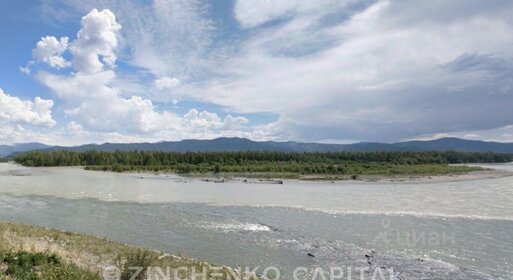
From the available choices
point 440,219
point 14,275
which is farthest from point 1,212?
point 440,219

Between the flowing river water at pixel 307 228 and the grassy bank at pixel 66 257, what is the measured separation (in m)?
2.62

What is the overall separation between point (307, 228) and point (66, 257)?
52.9 feet

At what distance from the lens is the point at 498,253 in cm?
2131

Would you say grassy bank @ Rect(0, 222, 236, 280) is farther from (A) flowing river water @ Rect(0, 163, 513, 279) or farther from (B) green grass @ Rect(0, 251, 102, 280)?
(A) flowing river water @ Rect(0, 163, 513, 279)

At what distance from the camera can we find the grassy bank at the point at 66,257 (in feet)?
38.6

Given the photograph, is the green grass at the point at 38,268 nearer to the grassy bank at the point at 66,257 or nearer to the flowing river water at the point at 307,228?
the grassy bank at the point at 66,257

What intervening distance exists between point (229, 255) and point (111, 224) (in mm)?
12219

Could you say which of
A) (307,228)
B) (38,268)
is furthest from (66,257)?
(307,228)

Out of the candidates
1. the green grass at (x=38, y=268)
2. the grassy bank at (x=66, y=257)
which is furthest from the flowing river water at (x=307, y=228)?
the green grass at (x=38, y=268)

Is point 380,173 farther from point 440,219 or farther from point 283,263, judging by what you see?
point 283,263

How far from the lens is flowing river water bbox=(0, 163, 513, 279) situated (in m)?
19.6

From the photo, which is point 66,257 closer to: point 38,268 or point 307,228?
point 38,268

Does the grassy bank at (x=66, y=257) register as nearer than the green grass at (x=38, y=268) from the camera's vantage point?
No

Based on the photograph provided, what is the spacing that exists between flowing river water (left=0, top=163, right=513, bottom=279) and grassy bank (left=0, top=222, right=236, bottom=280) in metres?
2.62
